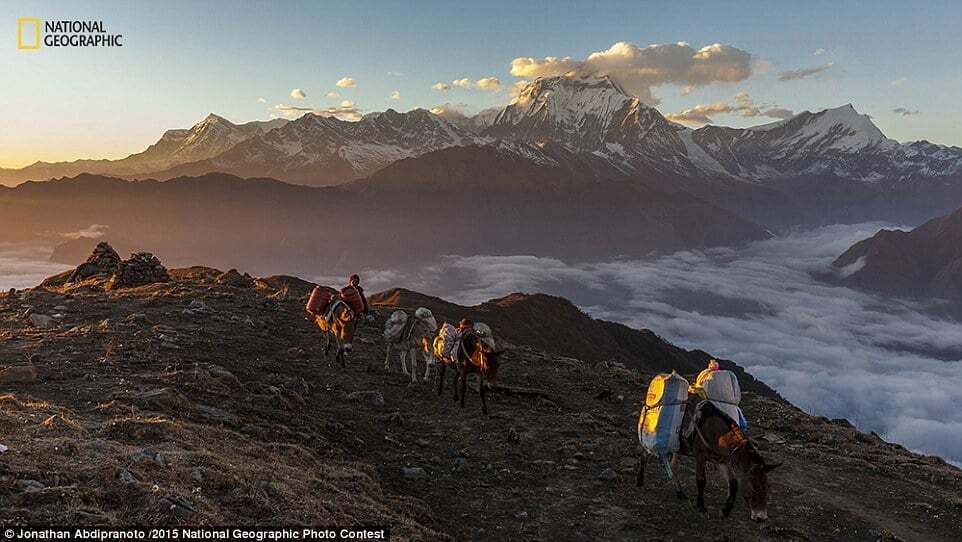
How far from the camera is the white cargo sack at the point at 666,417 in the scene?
11.4m

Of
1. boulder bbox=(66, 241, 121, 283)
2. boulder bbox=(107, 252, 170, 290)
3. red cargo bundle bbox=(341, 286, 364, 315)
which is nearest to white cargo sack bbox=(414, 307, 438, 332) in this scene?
red cargo bundle bbox=(341, 286, 364, 315)

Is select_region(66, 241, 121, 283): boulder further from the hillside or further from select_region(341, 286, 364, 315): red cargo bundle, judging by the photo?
select_region(341, 286, 364, 315): red cargo bundle

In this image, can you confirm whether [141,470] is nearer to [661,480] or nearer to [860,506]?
[661,480]

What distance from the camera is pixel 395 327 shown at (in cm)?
2102

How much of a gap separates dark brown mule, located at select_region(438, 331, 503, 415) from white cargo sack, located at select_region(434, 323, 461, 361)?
202 millimetres

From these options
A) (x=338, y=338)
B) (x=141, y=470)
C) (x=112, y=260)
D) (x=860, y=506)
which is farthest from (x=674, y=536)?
(x=112, y=260)

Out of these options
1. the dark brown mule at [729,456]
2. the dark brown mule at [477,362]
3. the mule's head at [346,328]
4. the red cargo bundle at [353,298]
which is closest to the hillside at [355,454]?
the dark brown mule at [729,456]

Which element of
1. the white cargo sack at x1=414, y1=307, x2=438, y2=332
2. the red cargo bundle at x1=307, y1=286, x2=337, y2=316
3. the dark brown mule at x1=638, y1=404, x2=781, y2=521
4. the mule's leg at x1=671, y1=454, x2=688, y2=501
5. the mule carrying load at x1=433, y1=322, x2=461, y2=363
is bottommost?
the mule's leg at x1=671, y1=454, x2=688, y2=501

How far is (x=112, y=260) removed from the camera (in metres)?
42.2

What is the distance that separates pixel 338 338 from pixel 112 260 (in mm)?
30836

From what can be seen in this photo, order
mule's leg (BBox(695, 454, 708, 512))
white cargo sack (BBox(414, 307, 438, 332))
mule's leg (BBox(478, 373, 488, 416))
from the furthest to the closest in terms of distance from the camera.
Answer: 1. white cargo sack (BBox(414, 307, 438, 332))
2. mule's leg (BBox(478, 373, 488, 416))
3. mule's leg (BBox(695, 454, 708, 512))

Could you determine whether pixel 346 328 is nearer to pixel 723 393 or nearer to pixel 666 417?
pixel 666 417

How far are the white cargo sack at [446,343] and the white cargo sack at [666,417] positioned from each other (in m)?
7.64

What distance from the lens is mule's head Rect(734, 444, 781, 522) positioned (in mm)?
10164
